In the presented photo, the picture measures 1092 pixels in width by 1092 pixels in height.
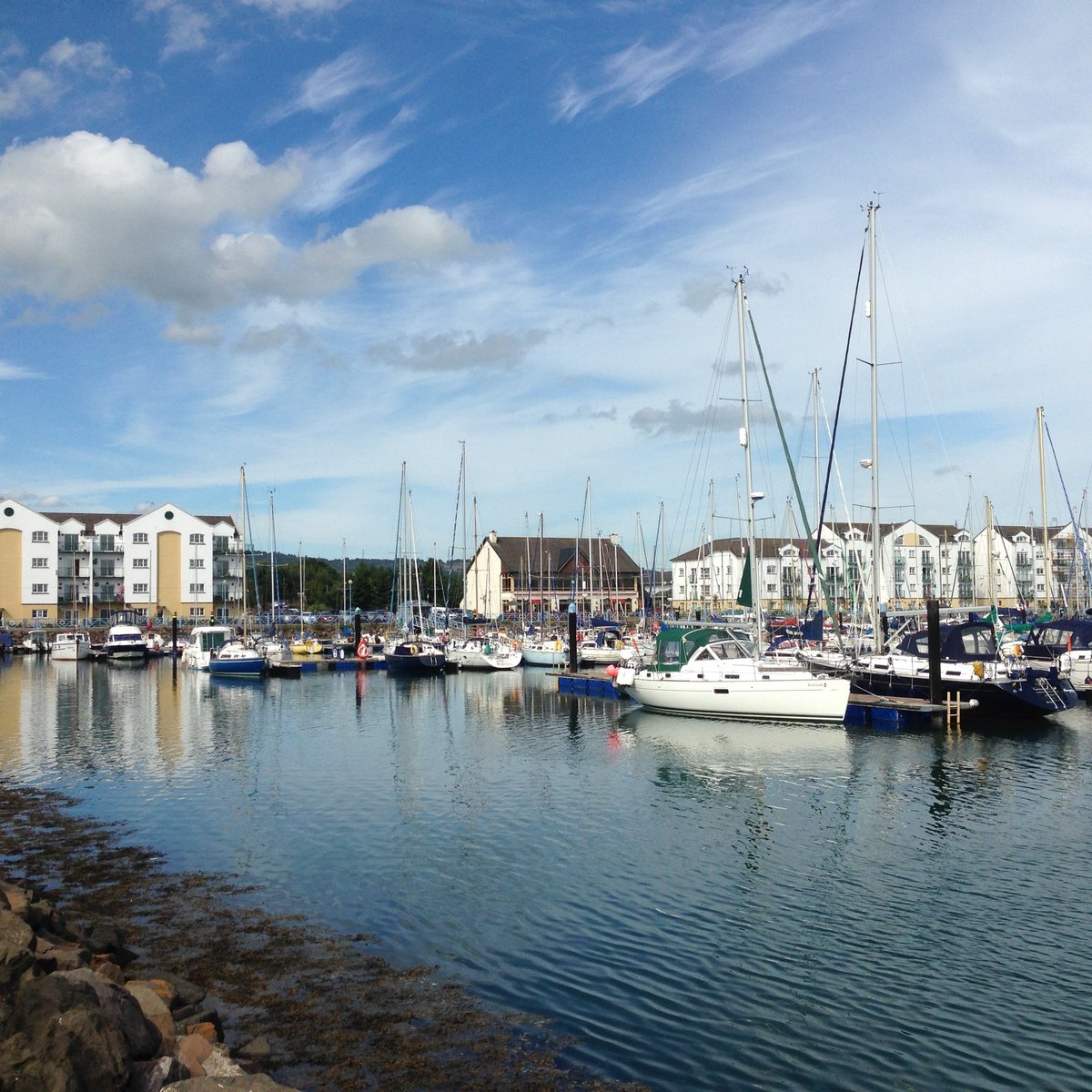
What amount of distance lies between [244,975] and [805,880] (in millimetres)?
10154

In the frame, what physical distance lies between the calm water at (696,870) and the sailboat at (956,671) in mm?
1991

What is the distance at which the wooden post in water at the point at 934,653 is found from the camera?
129 ft

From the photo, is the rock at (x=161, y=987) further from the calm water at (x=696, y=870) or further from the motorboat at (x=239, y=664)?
the motorboat at (x=239, y=664)

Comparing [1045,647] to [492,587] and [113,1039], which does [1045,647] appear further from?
[492,587]

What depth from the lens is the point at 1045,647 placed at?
5206 cm

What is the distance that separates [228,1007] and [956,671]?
34.8m

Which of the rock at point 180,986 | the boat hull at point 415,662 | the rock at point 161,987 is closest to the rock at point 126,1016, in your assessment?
the rock at point 161,987

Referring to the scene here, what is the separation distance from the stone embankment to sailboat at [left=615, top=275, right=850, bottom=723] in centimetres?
2969

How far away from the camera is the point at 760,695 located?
38.9m

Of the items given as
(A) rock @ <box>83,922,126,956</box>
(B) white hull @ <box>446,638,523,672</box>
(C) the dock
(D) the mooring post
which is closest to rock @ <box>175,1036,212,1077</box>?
(A) rock @ <box>83,922,126,956</box>

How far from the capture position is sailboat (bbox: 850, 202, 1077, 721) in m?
39.5

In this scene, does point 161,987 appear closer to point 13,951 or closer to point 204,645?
point 13,951

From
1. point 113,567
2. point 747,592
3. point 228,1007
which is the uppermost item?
point 113,567

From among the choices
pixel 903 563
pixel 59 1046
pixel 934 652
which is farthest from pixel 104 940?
pixel 903 563
